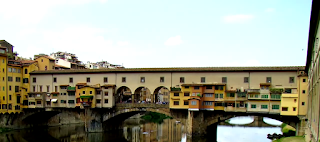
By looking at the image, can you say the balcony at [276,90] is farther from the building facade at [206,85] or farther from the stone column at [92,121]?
the stone column at [92,121]

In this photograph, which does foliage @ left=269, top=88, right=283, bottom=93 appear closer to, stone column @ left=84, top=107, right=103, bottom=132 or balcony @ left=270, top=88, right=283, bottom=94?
balcony @ left=270, top=88, right=283, bottom=94

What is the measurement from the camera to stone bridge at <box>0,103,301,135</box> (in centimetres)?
3412

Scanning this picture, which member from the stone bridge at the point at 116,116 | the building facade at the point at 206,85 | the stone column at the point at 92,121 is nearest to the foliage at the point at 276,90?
the building facade at the point at 206,85

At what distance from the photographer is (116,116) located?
132 feet

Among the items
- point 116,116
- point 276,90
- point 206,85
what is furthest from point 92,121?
point 276,90

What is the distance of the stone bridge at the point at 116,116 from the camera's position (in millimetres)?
34125

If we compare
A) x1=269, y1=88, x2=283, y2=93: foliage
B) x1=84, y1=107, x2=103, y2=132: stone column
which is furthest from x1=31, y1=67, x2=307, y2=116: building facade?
x1=84, y1=107, x2=103, y2=132: stone column

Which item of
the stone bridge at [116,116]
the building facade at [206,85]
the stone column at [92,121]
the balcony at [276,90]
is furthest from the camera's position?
the stone column at [92,121]

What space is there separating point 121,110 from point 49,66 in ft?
55.7

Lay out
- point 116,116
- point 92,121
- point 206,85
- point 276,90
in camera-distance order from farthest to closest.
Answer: point 116,116, point 92,121, point 206,85, point 276,90

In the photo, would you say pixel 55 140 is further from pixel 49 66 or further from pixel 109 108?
pixel 49 66

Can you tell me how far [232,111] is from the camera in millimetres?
33375

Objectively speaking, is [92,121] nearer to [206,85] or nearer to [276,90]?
[206,85]

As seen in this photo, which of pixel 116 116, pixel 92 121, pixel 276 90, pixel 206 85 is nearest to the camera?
pixel 276 90
